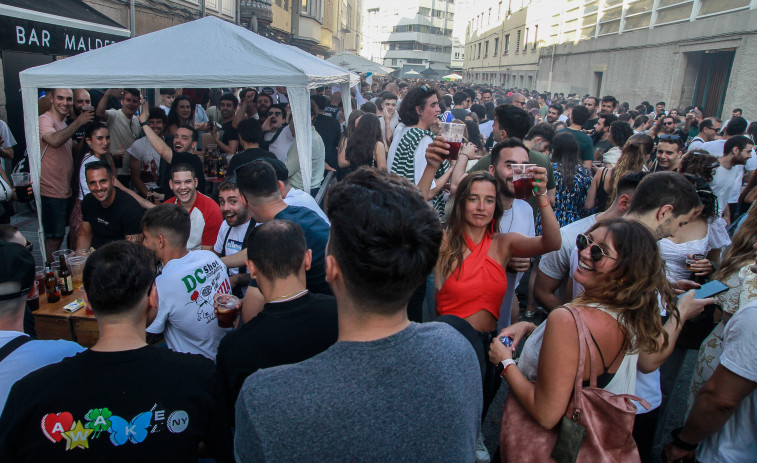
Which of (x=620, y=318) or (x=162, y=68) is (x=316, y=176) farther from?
(x=620, y=318)

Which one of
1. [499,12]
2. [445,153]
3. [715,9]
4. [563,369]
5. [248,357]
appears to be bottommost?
[248,357]

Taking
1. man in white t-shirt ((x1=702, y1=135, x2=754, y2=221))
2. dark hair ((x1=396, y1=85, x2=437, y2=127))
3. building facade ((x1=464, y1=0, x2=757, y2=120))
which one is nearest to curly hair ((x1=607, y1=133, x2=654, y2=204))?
man in white t-shirt ((x1=702, y1=135, x2=754, y2=221))

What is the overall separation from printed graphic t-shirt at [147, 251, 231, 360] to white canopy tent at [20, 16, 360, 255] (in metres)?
2.59

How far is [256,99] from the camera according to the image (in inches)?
374

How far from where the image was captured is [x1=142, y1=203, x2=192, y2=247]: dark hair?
9.33 ft

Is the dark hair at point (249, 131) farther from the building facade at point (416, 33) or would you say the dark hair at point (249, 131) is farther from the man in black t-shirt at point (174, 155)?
the building facade at point (416, 33)

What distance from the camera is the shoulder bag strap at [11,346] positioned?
179cm

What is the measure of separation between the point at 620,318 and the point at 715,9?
758 inches

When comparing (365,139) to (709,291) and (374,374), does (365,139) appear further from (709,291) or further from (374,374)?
(374,374)

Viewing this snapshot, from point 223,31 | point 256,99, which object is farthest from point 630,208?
point 256,99

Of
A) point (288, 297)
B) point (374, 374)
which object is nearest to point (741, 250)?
point (288, 297)

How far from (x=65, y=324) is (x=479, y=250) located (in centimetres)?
272

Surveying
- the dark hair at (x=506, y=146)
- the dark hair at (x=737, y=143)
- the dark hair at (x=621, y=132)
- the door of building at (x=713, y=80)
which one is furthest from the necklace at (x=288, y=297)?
the door of building at (x=713, y=80)

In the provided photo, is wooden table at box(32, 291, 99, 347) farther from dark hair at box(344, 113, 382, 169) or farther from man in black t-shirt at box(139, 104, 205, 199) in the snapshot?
dark hair at box(344, 113, 382, 169)
